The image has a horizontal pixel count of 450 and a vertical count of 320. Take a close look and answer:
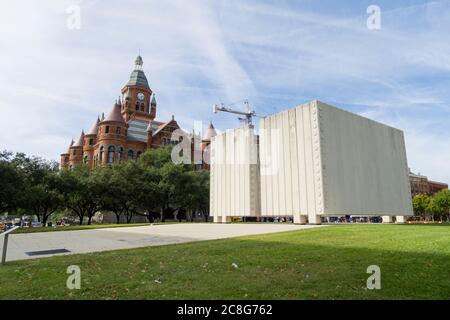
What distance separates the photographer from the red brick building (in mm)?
63938

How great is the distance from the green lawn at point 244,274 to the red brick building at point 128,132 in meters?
57.1

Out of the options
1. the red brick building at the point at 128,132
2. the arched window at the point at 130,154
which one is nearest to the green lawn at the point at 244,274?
the red brick building at the point at 128,132

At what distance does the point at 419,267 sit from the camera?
666 centimetres

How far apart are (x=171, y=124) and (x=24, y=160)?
3553 centimetres

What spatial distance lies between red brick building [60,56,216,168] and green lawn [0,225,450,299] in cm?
5710

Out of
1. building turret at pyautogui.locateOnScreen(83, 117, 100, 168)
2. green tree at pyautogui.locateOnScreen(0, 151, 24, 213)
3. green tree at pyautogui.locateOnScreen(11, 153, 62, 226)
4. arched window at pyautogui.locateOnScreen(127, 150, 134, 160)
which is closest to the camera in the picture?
green tree at pyautogui.locateOnScreen(0, 151, 24, 213)

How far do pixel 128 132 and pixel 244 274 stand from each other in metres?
68.9

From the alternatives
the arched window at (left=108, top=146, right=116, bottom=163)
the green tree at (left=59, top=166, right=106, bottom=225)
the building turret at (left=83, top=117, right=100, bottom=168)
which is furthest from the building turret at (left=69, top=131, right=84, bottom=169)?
the green tree at (left=59, top=166, right=106, bottom=225)

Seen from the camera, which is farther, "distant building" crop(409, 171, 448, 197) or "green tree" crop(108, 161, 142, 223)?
"distant building" crop(409, 171, 448, 197)

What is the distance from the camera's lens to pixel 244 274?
6422 millimetres

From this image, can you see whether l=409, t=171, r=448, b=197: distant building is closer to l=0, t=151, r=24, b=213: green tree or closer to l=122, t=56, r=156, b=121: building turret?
l=122, t=56, r=156, b=121: building turret

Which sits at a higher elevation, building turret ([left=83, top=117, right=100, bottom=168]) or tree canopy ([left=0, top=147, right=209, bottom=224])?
building turret ([left=83, top=117, right=100, bottom=168])
